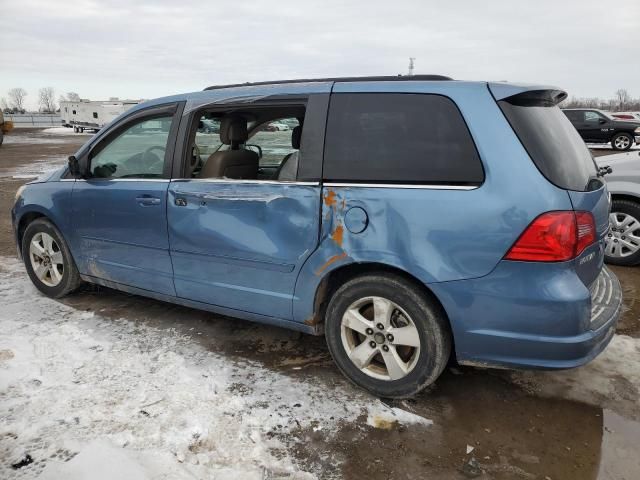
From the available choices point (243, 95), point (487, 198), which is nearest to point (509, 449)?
point (487, 198)

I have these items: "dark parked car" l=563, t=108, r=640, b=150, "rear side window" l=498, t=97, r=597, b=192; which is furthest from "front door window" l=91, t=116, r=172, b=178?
"dark parked car" l=563, t=108, r=640, b=150

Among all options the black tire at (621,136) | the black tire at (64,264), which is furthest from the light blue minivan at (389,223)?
the black tire at (621,136)

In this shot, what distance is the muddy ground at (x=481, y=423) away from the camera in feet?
7.82

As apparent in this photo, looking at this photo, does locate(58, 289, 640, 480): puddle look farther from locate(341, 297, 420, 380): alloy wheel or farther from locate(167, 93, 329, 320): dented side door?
locate(167, 93, 329, 320): dented side door

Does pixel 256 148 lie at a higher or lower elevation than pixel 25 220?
higher

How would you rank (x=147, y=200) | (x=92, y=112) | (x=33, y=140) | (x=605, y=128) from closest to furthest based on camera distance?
(x=147, y=200) < (x=605, y=128) < (x=33, y=140) < (x=92, y=112)

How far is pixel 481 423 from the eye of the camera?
2730 millimetres

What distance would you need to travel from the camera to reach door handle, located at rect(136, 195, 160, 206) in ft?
11.7

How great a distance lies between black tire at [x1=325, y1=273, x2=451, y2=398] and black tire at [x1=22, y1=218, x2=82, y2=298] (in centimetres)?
255

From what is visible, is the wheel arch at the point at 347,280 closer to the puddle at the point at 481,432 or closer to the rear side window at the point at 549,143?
the puddle at the point at 481,432

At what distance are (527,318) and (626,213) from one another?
3633 millimetres

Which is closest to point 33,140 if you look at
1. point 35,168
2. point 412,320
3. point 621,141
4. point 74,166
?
point 35,168

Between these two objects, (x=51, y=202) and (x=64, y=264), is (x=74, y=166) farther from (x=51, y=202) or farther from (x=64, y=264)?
(x=64, y=264)

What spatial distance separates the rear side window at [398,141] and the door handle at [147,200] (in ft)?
4.44
